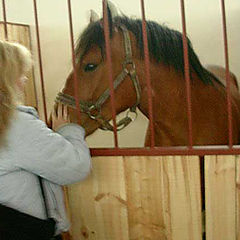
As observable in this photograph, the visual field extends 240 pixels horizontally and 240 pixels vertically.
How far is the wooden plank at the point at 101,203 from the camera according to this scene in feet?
3.85

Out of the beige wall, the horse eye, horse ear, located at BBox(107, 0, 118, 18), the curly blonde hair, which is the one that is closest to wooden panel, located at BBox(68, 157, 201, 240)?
the curly blonde hair

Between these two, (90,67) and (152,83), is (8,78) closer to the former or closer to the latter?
(90,67)

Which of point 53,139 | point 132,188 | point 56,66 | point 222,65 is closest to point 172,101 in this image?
point 132,188

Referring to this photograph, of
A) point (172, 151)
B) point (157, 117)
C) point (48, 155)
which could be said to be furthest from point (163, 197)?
point (157, 117)

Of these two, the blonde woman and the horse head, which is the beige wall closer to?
the horse head

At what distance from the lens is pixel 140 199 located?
3.83 ft

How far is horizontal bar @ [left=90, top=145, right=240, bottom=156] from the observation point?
1.04m

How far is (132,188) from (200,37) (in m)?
1.80

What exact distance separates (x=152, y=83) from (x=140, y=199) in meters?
0.66

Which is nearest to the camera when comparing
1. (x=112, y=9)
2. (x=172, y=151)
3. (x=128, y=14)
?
(x=172, y=151)

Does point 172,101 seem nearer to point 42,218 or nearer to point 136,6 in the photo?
point 42,218

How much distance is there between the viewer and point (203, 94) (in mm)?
1646

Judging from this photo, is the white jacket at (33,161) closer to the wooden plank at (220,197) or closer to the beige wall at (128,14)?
the wooden plank at (220,197)

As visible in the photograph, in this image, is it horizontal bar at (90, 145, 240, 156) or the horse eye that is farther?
the horse eye
